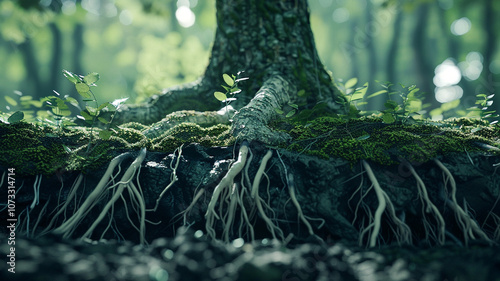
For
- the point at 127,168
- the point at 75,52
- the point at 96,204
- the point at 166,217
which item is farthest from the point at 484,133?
the point at 75,52

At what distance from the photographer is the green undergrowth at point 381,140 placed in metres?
2.11

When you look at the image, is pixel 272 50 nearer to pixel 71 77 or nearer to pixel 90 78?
pixel 90 78

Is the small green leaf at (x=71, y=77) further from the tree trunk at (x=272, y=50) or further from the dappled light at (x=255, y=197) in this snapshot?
the tree trunk at (x=272, y=50)

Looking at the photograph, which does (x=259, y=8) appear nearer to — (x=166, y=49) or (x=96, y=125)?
(x=96, y=125)

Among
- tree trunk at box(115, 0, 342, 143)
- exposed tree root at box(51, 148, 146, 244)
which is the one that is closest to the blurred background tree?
tree trunk at box(115, 0, 342, 143)

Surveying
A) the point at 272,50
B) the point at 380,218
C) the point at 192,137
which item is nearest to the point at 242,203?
the point at 192,137

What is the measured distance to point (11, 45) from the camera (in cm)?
1705

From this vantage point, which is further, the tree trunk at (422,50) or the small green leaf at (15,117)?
the tree trunk at (422,50)

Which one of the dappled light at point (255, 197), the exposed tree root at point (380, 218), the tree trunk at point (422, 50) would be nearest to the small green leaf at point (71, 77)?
the dappled light at point (255, 197)

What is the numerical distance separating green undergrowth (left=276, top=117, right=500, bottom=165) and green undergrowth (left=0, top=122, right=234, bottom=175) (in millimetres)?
625

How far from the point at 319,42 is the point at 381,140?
21517 mm

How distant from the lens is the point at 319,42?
2208 centimetres

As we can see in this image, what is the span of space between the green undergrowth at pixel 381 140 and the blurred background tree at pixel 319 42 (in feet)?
27.6

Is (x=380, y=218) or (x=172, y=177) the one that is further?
(x=172, y=177)
